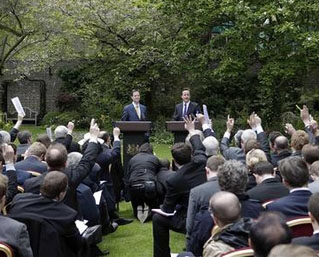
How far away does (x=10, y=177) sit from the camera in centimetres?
490

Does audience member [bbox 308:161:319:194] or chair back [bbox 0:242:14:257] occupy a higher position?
audience member [bbox 308:161:319:194]

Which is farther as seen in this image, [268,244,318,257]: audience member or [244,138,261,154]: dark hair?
[244,138,261,154]: dark hair

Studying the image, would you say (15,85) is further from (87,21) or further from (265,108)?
(265,108)

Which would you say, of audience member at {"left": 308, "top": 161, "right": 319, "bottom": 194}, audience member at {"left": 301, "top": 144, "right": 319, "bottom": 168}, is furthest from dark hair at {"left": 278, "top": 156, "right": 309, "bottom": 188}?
audience member at {"left": 301, "top": 144, "right": 319, "bottom": 168}

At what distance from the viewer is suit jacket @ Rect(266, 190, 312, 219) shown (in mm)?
4266

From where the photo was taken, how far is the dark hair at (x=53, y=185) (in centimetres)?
437

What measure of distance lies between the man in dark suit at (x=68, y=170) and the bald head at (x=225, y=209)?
1969 mm

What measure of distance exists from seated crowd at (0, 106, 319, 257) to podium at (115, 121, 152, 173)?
96.2 inches

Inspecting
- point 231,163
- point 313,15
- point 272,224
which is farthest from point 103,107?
point 272,224

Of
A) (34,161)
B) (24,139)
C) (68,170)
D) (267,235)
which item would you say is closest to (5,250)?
(68,170)

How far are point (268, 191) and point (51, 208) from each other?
1962 mm

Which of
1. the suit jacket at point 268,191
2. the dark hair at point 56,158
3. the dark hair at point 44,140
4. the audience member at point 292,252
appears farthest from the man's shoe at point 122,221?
the audience member at point 292,252

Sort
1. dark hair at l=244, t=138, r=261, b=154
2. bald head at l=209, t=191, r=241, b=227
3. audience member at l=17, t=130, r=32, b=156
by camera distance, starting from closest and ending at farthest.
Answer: bald head at l=209, t=191, r=241, b=227
dark hair at l=244, t=138, r=261, b=154
audience member at l=17, t=130, r=32, b=156

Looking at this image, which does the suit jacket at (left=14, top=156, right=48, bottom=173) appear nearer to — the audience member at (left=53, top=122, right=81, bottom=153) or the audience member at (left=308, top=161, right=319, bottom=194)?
the audience member at (left=53, top=122, right=81, bottom=153)
